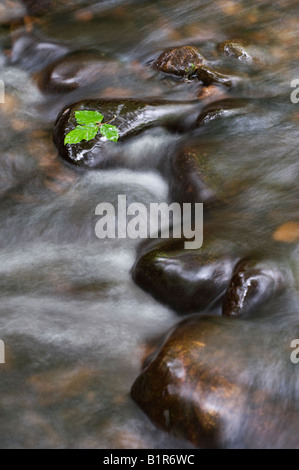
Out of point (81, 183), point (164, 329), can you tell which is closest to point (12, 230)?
point (81, 183)

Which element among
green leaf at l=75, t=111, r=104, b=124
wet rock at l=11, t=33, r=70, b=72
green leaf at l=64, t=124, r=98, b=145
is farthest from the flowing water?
green leaf at l=75, t=111, r=104, b=124

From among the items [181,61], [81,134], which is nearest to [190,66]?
[181,61]

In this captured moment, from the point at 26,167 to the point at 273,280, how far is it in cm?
278

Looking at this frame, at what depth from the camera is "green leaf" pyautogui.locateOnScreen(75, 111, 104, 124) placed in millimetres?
5492

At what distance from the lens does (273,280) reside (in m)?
3.78

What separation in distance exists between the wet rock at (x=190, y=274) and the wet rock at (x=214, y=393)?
1.76 feet

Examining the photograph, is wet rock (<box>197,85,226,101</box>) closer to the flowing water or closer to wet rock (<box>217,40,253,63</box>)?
the flowing water

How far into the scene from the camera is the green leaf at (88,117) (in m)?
5.49

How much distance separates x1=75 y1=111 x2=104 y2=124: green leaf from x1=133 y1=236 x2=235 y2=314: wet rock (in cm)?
184

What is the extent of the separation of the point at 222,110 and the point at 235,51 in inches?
46.8

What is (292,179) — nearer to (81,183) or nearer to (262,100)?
(262,100)

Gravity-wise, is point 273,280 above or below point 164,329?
above

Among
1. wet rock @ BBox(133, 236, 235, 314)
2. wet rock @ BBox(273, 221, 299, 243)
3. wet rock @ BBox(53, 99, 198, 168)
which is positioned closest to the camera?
wet rock @ BBox(133, 236, 235, 314)

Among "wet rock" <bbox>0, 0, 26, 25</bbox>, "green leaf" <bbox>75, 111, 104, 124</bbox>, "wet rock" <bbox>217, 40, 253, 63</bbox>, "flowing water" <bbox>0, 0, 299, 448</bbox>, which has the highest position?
"wet rock" <bbox>0, 0, 26, 25</bbox>
